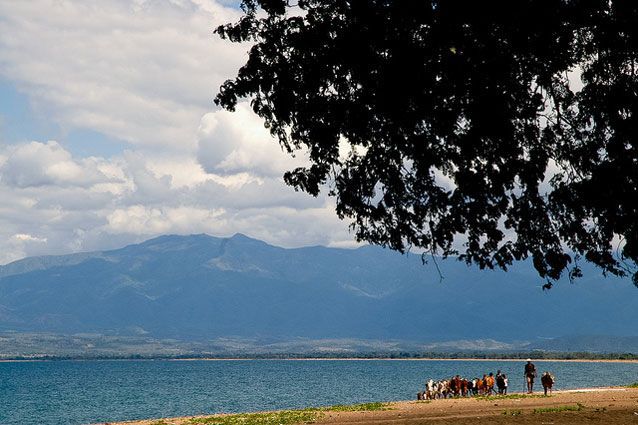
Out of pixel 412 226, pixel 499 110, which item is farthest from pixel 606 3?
pixel 412 226

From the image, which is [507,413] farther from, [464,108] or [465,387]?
[465,387]

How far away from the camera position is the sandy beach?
30156 millimetres

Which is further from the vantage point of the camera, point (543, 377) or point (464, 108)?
point (543, 377)

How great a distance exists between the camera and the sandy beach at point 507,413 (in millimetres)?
30156

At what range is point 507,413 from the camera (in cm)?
3469

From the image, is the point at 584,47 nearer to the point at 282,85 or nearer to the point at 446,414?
the point at 282,85

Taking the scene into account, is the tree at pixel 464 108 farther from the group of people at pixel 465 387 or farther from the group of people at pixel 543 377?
the group of people at pixel 465 387

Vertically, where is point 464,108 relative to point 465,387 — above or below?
above

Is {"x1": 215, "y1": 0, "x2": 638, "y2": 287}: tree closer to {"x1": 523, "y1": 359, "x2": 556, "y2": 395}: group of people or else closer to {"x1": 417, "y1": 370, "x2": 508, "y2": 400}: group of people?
{"x1": 523, "y1": 359, "x2": 556, "y2": 395}: group of people

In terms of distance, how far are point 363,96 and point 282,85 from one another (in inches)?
86.5

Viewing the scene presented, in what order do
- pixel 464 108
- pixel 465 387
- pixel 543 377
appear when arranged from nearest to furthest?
pixel 464 108, pixel 543 377, pixel 465 387

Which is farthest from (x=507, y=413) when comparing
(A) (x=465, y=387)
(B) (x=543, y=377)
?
(A) (x=465, y=387)

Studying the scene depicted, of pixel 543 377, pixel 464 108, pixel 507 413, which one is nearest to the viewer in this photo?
pixel 464 108

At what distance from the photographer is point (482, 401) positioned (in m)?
46.7
